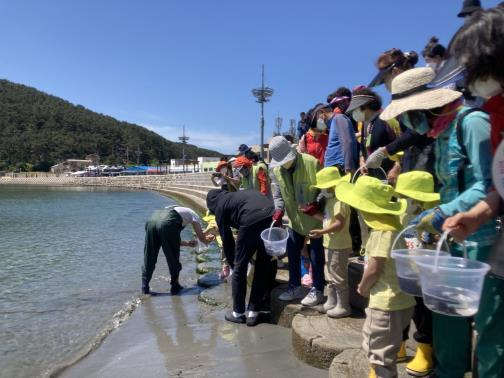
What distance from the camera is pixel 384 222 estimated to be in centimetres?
236

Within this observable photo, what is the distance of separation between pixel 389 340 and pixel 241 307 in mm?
2307

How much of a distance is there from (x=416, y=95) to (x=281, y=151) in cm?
181

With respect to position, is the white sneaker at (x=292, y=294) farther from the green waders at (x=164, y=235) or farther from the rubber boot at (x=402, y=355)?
the green waders at (x=164, y=235)

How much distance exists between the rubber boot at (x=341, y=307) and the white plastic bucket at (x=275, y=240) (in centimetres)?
78

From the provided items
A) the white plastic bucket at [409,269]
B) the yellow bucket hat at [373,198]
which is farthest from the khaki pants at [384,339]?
the yellow bucket hat at [373,198]

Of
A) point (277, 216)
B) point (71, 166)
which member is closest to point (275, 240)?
point (277, 216)

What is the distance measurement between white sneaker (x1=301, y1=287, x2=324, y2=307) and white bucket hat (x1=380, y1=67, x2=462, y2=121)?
2033mm

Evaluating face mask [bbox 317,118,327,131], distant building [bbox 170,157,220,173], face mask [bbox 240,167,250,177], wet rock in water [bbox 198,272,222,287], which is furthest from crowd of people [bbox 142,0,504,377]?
distant building [bbox 170,157,220,173]

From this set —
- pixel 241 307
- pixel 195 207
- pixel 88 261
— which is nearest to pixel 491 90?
pixel 241 307

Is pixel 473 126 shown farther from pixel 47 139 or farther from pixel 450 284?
pixel 47 139

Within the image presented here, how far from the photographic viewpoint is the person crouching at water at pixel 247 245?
4.24 m

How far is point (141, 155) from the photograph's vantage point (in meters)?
128

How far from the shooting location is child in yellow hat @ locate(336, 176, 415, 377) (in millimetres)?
2299

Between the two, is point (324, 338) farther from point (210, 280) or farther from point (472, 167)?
point (210, 280)
